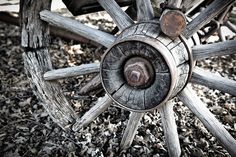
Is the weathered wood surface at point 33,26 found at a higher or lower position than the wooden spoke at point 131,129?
higher

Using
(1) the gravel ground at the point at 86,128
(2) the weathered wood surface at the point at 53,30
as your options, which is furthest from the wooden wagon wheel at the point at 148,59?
(2) the weathered wood surface at the point at 53,30

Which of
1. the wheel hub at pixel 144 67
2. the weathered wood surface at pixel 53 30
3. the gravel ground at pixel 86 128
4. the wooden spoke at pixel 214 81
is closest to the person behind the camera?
the wheel hub at pixel 144 67

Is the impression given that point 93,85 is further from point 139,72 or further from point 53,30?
point 53,30

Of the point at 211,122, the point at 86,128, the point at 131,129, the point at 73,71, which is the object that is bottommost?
the point at 86,128

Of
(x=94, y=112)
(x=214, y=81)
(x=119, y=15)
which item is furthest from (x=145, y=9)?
(x=94, y=112)

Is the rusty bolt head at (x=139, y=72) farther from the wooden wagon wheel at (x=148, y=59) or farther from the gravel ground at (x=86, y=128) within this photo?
the gravel ground at (x=86, y=128)

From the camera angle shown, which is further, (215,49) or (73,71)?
(73,71)

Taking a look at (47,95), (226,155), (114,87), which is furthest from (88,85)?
(226,155)

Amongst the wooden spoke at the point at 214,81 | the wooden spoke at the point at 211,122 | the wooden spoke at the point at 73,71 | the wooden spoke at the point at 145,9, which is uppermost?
the wooden spoke at the point at 145,9
